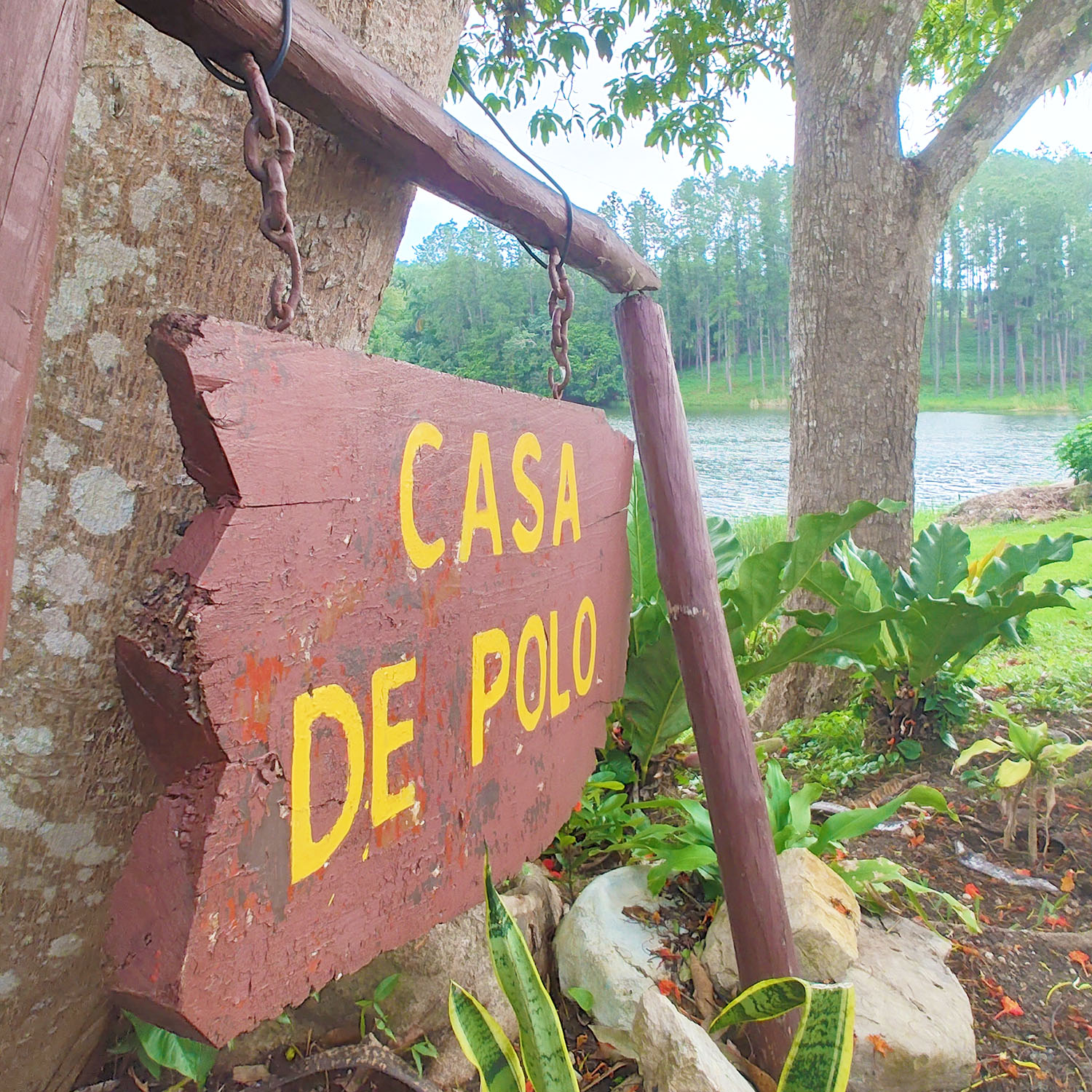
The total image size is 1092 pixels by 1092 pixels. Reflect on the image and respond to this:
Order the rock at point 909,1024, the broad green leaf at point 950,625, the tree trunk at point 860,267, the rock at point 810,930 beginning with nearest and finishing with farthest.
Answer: the rock at point 909,1024, the rock at point 810,930, the broad green leaf at point 950,625, the tree trunk at point 860,267

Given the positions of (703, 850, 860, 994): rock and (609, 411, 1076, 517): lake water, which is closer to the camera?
(703, 850, 860, 994): rock

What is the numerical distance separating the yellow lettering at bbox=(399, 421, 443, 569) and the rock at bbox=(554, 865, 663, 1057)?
85 cm

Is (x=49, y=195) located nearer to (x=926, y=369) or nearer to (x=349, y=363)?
(x=349, y=363)

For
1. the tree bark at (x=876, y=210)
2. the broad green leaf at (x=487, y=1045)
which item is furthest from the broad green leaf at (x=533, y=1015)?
the tree bark at (x=876, y=210)

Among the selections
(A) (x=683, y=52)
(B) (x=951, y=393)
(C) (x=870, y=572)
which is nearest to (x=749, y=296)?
(B) (x=951, y=393)

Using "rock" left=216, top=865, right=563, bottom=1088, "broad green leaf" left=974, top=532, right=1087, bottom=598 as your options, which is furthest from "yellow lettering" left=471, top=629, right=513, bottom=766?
"broad green leaf" left=974, top=532, right=1087, bottom=598

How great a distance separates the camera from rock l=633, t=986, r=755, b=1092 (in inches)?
35.8

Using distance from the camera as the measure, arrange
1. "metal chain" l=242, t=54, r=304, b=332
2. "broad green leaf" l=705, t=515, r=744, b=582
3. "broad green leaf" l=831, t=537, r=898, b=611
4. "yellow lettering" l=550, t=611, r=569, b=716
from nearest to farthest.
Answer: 1. "metal chain" l=242, t=54, r=304, b=332
2. "yellow lettering" l=550, t=611, r=569, b=716
3. "broad green leaf" l=705, t=515, r=744, b=582
4. "broad green leaf" l=831, t=537, r=898, b=611

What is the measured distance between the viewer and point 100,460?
29.2 inches

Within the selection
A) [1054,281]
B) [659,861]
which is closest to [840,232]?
[659,861]

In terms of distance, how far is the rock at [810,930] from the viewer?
1.23m

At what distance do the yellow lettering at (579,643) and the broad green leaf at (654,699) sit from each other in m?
0.71

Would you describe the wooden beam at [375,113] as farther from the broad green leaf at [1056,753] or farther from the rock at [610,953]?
the broad green leaf at [1056,753]

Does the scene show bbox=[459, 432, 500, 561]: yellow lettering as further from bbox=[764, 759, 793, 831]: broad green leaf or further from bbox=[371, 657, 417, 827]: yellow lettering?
bbox=[764, 759, 793, 831]: broad green leaf
